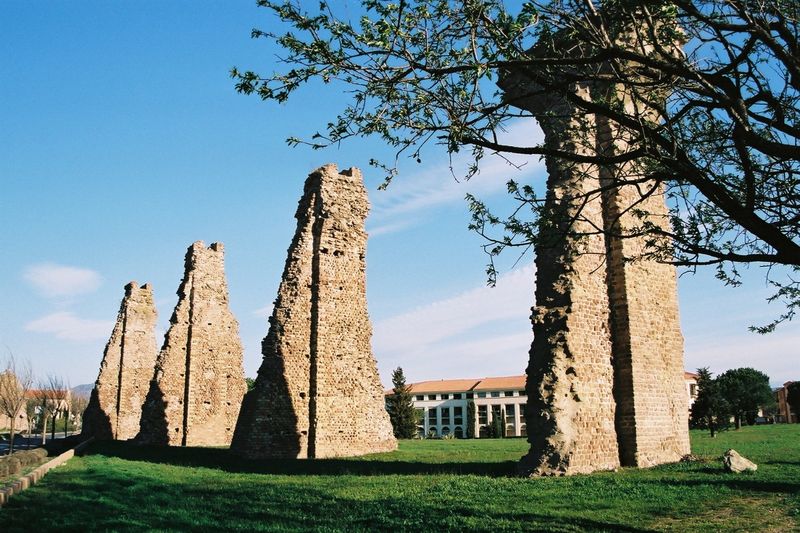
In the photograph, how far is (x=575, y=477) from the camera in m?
11.6

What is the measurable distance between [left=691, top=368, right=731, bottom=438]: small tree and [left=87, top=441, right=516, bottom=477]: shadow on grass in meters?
19.7

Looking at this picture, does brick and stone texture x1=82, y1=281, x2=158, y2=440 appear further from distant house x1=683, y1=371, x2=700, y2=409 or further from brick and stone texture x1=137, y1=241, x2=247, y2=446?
distant house x1=683, y1=371, x2=700, y2=409

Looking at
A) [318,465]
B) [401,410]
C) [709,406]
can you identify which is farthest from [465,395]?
[318,465]

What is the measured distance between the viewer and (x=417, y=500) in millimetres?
9469

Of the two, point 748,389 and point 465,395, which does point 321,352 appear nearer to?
point 748,389

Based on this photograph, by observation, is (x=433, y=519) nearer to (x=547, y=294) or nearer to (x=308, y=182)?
(x=547, y=294)

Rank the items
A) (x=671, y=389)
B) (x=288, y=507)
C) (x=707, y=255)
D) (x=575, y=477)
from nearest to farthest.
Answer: (x=707, y=255), (x=288, y=507), (x=575, y=477), (x=671, y=389)

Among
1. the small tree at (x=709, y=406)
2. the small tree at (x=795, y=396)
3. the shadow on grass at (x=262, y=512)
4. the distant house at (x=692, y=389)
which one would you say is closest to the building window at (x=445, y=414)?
the distant house at (x=692, y=389)

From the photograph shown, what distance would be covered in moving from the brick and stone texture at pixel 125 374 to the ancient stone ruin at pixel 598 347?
992 inches

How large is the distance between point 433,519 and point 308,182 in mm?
14395

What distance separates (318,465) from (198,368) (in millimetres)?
12292

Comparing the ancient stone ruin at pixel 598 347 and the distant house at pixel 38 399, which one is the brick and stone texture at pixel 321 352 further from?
the distant house at pixel 38 399

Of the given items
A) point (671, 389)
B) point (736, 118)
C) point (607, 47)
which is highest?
point (607, 47)

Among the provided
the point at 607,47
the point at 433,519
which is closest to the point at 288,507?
the point at 433,519
